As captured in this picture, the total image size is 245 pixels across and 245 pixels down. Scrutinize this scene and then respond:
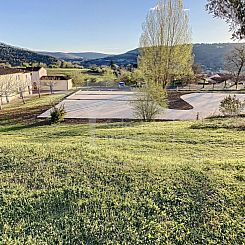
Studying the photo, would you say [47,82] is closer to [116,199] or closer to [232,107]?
[232,107]

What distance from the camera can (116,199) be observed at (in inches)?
129

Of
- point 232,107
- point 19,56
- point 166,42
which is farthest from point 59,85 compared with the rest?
point 19,56

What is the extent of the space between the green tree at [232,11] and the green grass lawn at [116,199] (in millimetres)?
6504

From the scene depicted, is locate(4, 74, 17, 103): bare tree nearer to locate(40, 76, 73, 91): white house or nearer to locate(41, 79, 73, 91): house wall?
locate(40, 76, 73, 91): white house

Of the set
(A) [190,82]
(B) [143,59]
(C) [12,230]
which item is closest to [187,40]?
(B) [143,59]

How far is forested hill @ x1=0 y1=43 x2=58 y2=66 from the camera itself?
61.9m

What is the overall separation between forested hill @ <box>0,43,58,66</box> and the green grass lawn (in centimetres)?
6107

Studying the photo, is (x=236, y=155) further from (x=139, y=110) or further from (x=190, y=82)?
(x=190, y=82)

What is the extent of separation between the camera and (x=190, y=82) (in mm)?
39594

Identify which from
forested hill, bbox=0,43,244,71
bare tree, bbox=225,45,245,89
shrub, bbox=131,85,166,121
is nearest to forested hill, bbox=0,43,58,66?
forested hill, bbox=0,43,244,71

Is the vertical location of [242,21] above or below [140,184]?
above

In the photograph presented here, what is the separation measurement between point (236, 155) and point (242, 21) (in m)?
5.85

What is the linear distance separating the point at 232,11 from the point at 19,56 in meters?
64.8

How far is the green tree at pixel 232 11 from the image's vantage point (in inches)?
347
